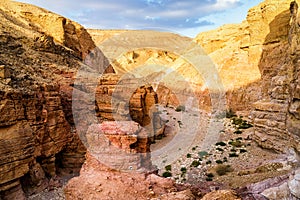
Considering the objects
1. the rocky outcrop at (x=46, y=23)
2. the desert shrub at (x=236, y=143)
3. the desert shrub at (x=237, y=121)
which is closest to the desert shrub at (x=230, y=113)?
the desert shrub at (x=237, y=121)

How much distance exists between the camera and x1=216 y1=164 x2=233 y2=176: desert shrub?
14.7 m

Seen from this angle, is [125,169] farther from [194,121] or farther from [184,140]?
[194,121]

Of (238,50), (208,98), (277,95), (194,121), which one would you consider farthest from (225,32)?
(277,95)

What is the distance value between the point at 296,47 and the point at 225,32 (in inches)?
1644

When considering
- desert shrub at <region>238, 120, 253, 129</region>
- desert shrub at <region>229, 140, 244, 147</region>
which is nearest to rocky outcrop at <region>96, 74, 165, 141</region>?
desert shrub at <region>229, 140, 244, 147</region>

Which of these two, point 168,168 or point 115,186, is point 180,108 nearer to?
point 168,168

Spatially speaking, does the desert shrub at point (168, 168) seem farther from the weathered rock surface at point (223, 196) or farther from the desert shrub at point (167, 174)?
the weathered rock surface at point (223, 196)

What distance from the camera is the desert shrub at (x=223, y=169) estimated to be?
48.2 feet

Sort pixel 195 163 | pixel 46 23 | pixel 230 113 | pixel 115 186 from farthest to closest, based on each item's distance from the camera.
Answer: pixel 230 113 → pixel 46 23 → pixel 195 163 → pixel 115 186

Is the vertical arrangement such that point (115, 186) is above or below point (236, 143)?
above

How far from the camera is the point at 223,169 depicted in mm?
14984

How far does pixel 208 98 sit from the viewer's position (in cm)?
3198

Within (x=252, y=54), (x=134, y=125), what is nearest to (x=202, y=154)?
(x=134, y=125)

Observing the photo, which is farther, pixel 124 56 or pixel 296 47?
pixel 124 56
